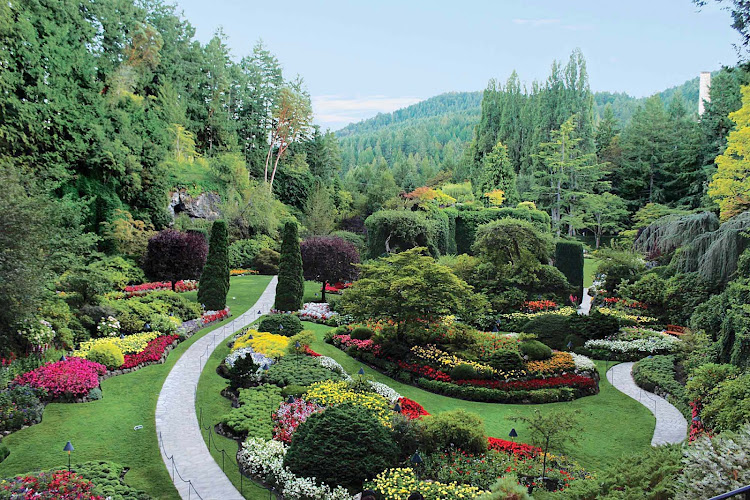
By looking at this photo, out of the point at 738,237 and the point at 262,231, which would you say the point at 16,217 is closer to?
the point at 738,237

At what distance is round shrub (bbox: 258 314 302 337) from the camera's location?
17.5m

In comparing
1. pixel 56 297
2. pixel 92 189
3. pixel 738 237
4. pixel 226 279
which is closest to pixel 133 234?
pixel 92 189

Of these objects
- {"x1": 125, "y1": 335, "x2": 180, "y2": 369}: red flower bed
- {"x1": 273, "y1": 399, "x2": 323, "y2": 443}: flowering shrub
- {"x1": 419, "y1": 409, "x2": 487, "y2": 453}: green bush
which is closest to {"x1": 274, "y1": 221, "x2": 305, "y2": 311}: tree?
{"x1": 125, "y1": 335, "x2": 180, "y2": 369}: red flower bed

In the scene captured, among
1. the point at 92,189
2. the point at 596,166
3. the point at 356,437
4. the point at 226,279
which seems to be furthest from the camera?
the point at 596,166

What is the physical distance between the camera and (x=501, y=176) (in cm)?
4641

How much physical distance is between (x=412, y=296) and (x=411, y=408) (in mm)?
4323

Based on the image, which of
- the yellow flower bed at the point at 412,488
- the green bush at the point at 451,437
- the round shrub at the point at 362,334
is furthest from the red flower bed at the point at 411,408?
the round shrub at the point at 362,334

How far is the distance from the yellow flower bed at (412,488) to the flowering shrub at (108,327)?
11475 millimetres

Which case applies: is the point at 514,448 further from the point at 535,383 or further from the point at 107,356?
the point at 107,356

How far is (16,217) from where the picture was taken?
12.2 meters

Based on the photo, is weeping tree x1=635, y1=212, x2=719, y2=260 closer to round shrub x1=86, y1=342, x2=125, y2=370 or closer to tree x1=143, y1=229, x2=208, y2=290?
round shrub x1=86, y1=342, x2=125, y2=370

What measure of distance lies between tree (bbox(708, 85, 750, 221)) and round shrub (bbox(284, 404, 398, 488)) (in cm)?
2045

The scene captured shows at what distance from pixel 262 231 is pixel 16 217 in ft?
85.6

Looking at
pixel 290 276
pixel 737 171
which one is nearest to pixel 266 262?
pixel 290 276
